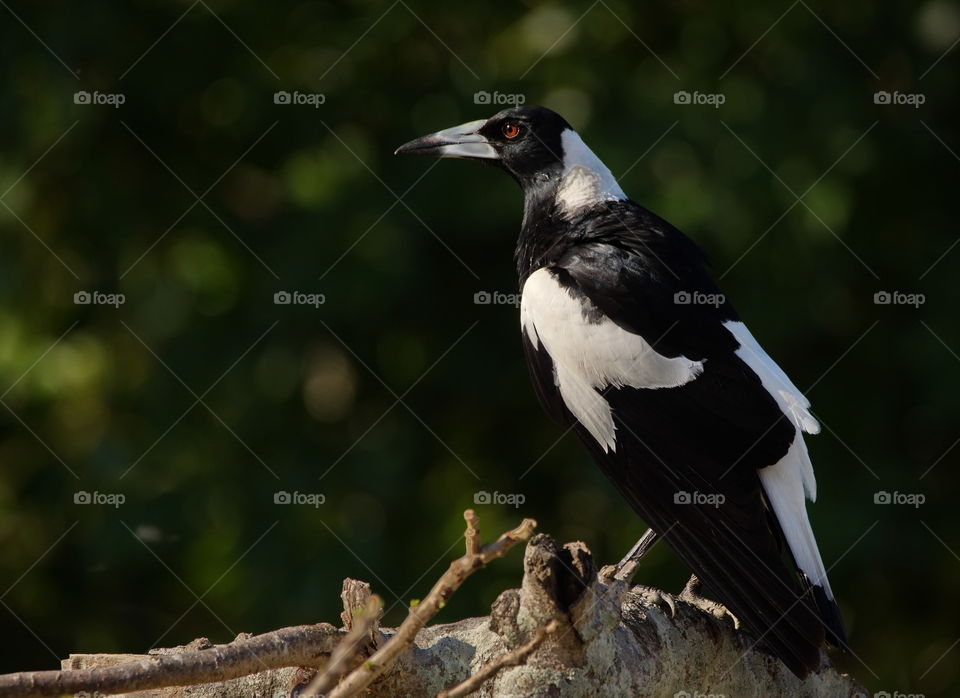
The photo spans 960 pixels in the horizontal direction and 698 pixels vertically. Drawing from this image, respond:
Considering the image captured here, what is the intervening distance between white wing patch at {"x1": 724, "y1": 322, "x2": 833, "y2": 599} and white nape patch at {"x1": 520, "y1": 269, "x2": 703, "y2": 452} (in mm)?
210

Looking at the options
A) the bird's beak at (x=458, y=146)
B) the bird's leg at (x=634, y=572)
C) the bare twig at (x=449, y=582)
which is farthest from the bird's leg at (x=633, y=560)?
the bare twig at (x=449, y=582)

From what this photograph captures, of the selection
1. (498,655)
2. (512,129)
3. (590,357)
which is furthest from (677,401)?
(512,129)

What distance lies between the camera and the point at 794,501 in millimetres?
3330

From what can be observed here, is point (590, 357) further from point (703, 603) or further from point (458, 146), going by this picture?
point (458, 146)

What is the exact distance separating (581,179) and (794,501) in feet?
4.29

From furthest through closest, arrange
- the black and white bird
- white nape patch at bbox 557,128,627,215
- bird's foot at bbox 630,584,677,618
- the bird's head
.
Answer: the bird's head
white nape patch at bbox 557,128,627,215
the black and white bird
bird's foot at bbox 630,584,677,618

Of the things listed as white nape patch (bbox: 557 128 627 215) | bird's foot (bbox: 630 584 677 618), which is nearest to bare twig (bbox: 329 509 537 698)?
bird's foot (bbox: 630 584 677 618)

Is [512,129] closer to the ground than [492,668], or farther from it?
farther from it

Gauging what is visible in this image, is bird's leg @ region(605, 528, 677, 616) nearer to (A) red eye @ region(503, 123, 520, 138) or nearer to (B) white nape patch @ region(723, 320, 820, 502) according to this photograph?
(B) white nape patch @ region(723, 320, 820, 502)

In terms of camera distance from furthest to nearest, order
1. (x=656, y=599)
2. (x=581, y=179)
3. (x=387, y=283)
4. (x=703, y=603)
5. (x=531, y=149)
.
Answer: (x=387, y=283)
(x=531, y=149)
(x=581, y=179)
(x=703, y=603)
(x=656, y=599)

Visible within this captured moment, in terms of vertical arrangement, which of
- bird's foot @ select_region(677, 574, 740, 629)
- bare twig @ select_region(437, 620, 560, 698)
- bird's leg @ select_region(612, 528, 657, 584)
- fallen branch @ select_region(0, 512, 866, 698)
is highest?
bare twig @ select_region(437, 620, 560, 698)

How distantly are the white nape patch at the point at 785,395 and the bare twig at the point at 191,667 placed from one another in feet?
5.13

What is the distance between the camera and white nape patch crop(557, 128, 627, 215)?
396 cm

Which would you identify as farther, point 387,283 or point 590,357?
point 387,283
